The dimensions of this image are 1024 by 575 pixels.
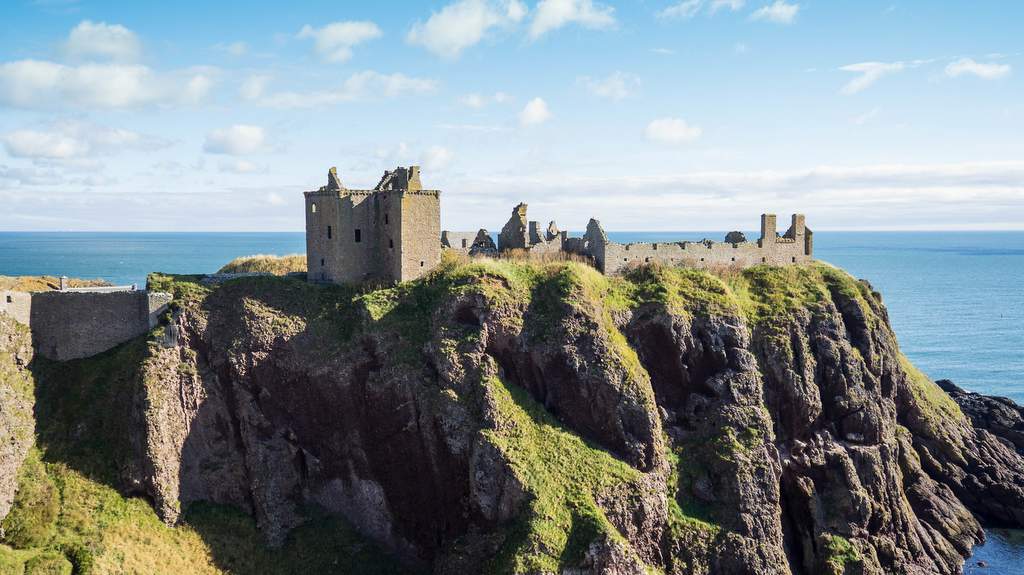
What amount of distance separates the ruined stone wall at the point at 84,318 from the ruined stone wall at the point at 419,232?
49.3 feet

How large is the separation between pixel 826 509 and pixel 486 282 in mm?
26154

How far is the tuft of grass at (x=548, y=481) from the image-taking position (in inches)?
1576

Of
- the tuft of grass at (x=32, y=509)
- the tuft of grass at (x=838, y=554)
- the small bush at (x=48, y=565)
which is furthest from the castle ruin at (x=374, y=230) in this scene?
the tuft of grass at (x=838, y=554)

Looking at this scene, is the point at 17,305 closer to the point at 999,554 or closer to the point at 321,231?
the point at 321,231

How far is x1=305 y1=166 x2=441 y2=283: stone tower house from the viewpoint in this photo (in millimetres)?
53719

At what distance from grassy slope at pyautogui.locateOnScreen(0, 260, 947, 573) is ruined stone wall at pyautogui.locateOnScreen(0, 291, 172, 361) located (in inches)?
43.3

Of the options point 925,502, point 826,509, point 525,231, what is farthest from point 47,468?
point 925,502

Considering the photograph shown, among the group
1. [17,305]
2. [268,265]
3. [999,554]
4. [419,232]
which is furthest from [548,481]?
[268,265]

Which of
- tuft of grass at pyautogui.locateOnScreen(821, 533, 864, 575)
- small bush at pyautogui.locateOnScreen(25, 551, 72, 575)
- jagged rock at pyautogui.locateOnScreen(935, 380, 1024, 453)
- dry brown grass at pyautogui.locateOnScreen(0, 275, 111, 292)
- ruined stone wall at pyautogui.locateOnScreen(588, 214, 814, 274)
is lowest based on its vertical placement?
tuft of grass at pyautogui.locateOnScreen(821, 533, 864, 575)

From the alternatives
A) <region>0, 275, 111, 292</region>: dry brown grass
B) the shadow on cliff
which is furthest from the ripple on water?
<region>0, 275, 111, 292</region>: dry brown grass

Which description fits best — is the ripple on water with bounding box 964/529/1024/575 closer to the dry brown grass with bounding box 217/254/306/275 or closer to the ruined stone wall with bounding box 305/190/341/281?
the ruined stone wall with bounding box 305/190/341/281

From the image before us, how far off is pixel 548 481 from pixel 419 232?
19.8m

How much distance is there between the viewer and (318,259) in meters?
54.3

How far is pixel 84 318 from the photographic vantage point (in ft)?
157
